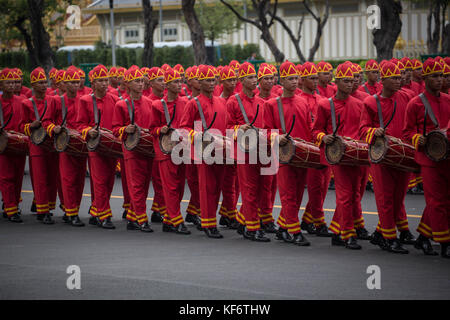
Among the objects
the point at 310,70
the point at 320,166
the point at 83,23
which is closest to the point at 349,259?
the point at 320,166

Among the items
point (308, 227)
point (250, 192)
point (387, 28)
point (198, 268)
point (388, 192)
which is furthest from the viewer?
point (387, 28)

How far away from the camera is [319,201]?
986 centimetres

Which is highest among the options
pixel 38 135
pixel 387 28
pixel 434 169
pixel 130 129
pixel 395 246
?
pixel 387 28

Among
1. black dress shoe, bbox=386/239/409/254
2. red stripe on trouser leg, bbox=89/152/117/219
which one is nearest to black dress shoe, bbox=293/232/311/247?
black dress shoe, bbox=386/239/409/254

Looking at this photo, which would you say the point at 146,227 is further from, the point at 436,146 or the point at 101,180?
the point at 436,146

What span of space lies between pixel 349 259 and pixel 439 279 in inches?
48.4

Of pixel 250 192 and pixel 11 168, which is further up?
pixel 11 168

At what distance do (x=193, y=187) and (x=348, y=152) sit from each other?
9.81 feet

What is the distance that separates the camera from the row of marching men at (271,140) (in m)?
8.46

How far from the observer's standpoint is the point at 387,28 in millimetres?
21250

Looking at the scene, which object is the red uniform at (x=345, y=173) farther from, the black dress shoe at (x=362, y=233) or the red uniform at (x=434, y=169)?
the red uniform at (x=434, y=169)

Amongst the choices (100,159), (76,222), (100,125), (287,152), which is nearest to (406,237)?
(287,152)

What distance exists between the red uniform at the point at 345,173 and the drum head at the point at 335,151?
152mm

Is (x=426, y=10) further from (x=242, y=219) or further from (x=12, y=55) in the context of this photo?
(x=242, y=219)
